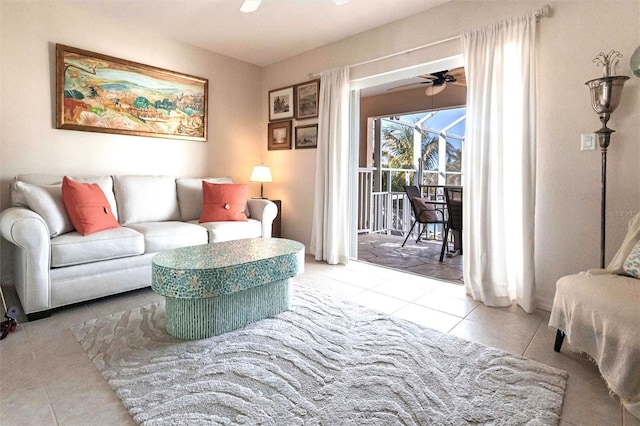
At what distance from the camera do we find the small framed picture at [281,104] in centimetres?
441

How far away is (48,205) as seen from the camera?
261 centimetres

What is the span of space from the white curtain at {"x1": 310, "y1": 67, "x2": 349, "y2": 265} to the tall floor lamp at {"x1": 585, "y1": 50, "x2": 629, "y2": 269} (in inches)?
86.4

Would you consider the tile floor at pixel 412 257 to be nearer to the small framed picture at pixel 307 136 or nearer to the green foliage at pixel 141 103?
the small framed picture at pixel 307 136

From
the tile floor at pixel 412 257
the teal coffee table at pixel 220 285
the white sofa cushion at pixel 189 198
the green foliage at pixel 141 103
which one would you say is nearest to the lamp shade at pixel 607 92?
the tile floor at pixel 412 257

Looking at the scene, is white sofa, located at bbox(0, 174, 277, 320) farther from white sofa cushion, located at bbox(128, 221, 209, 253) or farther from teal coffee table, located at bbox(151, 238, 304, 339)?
A: teal coffee table, located at bbox(151, 238, 304, 339)

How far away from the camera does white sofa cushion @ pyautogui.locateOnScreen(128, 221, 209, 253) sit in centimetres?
284

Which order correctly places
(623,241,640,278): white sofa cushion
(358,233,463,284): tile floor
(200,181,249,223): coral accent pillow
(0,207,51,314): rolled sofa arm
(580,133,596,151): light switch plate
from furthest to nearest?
(358,233,463,284): tile floor < (200,181,249,223): coral accent pillow < (580,133,596,151): light switch plate < (0,207,51,314): rolled sofa arm < (623,241,640,278): white sofa cushion

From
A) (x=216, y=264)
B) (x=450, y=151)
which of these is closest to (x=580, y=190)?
(x=216, y=264)

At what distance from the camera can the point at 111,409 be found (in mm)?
1415

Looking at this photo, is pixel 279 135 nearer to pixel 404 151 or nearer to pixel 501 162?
pixel 501 162

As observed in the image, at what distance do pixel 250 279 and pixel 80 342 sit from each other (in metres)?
1.03

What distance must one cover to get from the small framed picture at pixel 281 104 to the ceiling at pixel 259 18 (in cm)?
55

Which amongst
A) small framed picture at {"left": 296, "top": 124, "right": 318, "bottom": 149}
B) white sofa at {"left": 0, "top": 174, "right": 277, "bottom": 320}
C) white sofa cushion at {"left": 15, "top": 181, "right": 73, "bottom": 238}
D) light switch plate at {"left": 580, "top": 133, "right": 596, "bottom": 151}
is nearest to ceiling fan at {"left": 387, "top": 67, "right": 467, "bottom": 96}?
small framed picture at {"left": 296, "top": 124, "right": 318, "bottom": 149}

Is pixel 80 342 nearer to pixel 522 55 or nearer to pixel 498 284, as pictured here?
pixel 498 284
